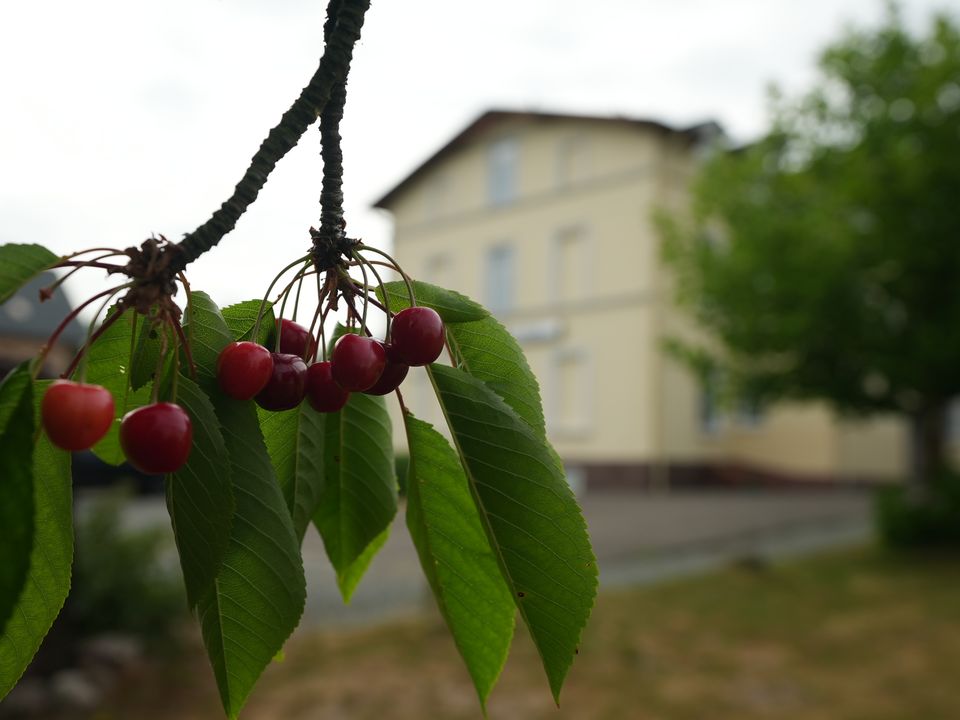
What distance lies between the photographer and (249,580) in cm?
50

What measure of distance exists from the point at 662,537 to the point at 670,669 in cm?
614

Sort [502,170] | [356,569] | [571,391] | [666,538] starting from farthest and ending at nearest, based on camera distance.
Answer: [502,170] → [571,391] → [666,538] → [356,569]

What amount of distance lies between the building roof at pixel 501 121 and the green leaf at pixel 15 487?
1688 cm

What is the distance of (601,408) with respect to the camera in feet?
60.3

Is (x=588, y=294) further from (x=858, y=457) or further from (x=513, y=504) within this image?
(x=513, y=504)

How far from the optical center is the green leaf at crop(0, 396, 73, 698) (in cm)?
46

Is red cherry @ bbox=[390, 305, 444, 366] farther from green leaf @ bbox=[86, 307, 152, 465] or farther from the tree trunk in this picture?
the tree trunk

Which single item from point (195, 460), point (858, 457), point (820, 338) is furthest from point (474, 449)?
point (858, 457)

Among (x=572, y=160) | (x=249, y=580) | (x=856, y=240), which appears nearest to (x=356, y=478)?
(x=249, y=580)

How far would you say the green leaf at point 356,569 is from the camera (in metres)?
0.68

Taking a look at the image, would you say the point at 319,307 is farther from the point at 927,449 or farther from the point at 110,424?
the point at 927,449

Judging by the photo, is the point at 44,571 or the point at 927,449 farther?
the point at 927,449

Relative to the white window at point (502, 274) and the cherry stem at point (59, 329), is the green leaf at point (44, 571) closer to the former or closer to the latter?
the cherry stem at point (59, 329)

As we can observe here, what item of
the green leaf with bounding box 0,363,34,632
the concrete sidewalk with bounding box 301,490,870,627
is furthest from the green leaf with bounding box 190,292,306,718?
the concrete sidewalk with bounding box 301,490,870,627
